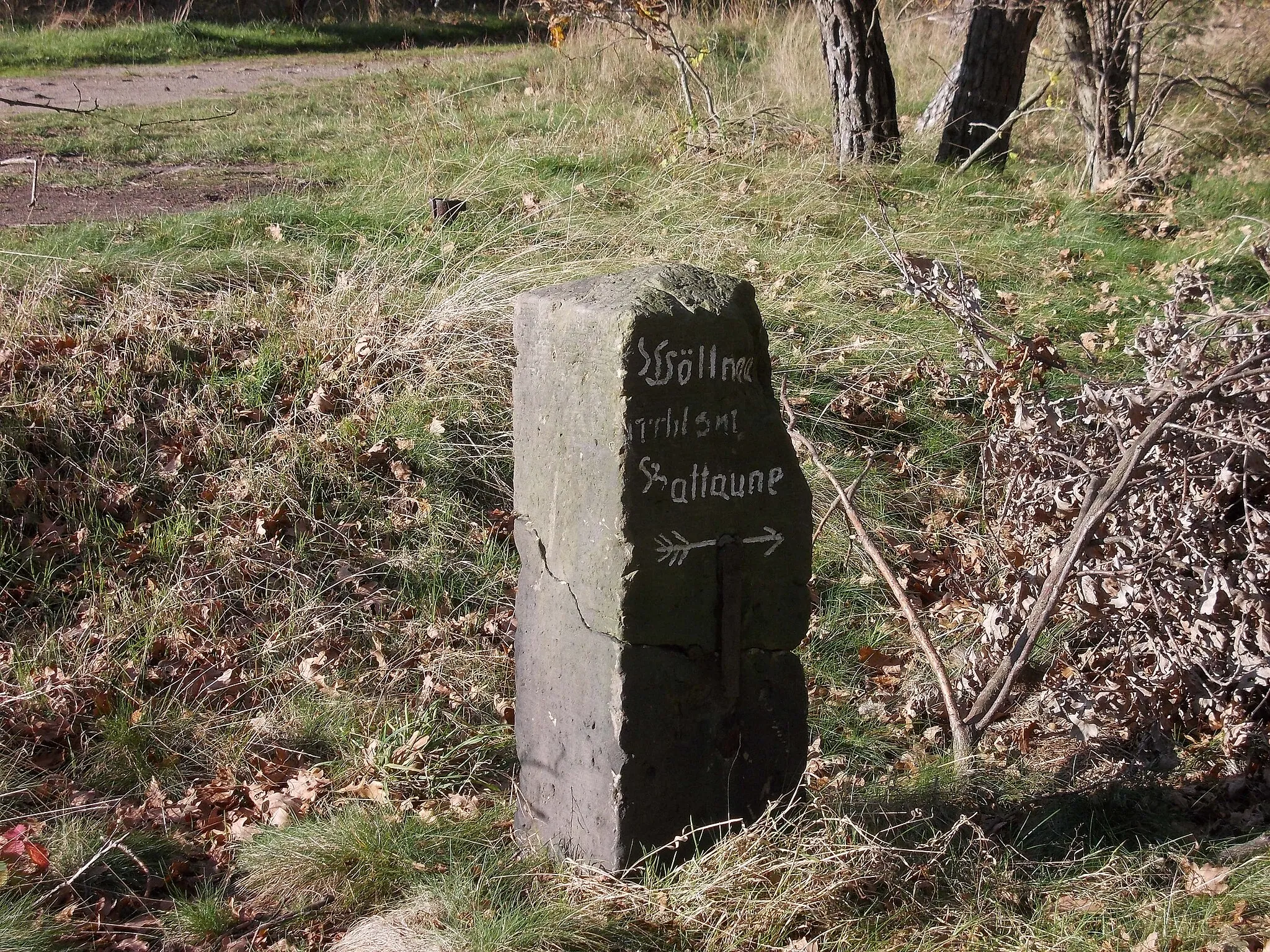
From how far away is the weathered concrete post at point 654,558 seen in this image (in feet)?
8.54

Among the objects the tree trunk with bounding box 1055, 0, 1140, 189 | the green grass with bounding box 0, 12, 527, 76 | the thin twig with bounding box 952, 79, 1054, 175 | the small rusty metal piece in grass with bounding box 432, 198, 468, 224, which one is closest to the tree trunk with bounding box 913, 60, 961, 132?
the thin twig with bounding box 952, 79, 1054, 175

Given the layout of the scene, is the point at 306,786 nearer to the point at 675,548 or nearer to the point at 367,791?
the point at 367,791

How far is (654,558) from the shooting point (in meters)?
2.66

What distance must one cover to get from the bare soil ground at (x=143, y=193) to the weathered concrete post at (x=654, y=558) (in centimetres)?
487

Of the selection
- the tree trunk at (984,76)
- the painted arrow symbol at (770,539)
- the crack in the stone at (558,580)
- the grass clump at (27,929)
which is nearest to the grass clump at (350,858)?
the grass clump at (27,929)

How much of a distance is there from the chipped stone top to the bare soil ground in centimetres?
486

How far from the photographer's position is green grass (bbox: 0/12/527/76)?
39.8 ft

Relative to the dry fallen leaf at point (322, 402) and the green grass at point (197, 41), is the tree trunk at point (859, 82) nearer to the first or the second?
the dry fallen leaf at point (322, 402)

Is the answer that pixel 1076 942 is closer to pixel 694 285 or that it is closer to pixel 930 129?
pixel 694 285

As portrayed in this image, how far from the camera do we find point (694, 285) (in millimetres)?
2688

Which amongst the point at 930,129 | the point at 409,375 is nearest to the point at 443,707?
the point at 409,375

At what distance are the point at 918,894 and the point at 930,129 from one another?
682 cm

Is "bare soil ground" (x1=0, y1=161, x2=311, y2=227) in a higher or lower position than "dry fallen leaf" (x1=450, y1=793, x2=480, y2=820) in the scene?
higher

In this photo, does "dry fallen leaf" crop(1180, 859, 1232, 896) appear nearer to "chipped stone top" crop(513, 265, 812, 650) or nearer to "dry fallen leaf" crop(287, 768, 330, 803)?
"chipped stone top" crop(513, 265, 812, 650)
